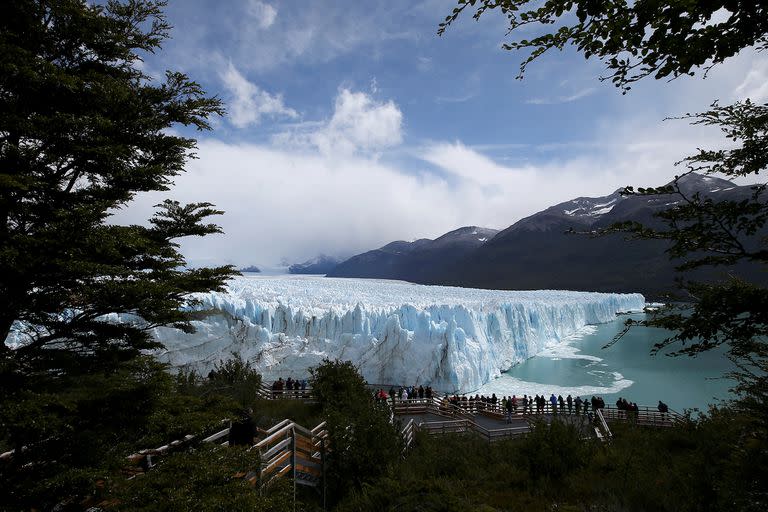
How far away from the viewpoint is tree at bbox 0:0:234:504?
15.4 ft

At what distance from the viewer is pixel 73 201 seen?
5.76 meters

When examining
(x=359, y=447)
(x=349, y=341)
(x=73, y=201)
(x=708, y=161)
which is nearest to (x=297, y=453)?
(x=359, y=447)

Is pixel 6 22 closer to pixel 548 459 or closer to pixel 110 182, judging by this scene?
pixel 110 182

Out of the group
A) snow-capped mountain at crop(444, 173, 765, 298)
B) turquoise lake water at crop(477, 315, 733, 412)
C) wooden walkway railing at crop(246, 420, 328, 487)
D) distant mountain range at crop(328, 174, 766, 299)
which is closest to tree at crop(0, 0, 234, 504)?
wooden walkway railing at crop(246, 420, 328, 487)

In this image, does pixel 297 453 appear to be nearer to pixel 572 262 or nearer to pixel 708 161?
pixel 708 161

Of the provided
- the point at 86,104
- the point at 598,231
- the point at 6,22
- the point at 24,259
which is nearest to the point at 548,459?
the point at 598,231

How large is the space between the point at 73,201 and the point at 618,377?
1379 inches

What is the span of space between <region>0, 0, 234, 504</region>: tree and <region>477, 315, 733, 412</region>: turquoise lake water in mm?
23270

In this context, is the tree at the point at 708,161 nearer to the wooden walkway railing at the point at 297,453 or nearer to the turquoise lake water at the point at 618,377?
the wooden walkway railing at the point at 297,453

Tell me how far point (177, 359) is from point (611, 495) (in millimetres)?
25320

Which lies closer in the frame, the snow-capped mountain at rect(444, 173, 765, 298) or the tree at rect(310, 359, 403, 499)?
the tree at rect(310, 359, 403, 499)

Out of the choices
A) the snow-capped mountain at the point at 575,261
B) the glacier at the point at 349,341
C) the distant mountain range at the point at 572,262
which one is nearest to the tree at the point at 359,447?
the glacier at the point at 349,341

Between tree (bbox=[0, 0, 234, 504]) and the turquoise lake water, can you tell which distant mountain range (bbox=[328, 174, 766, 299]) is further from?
tree (bbox=[0, 0, 234, 504])

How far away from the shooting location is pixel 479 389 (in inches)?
1013
